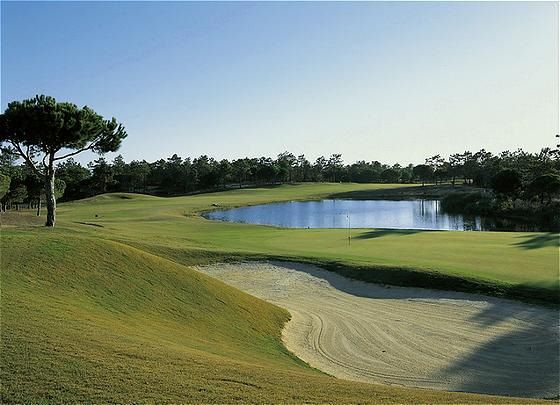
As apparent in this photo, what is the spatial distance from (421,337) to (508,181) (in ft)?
192

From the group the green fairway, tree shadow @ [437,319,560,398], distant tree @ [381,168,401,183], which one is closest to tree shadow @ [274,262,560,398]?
tree shadow @ [437,319,560,398]

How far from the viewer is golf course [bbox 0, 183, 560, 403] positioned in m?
7.31

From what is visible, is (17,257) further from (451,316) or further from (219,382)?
(451,316)

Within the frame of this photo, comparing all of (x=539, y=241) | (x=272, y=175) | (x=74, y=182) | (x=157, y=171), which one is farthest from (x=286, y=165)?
(x=539, y=241)

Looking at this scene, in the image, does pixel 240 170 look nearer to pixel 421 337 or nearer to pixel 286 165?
pixel 286 165

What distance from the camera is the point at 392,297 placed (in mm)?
20016

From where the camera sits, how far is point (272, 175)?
14725cm

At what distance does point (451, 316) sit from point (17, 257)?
15070 mm

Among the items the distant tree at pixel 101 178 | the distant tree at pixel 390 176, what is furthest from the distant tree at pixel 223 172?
the distant tree at pixel 390 176

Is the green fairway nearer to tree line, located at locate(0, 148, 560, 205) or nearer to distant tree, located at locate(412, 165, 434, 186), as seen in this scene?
tree line, located at locate(0, 148, 560, 205)

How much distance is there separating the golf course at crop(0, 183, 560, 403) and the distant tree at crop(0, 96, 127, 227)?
8.80m

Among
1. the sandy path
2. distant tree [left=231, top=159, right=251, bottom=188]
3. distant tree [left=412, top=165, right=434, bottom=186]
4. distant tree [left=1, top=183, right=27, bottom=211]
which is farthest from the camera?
distant tree [left=412, top=165, right=434, bottom=186]

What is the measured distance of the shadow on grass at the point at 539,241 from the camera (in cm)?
2758

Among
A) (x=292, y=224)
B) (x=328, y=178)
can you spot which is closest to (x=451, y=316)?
(x=292, y=224)
